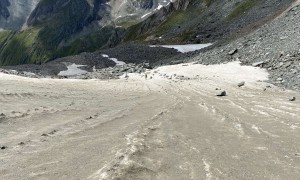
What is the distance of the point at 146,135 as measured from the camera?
46.3 ft

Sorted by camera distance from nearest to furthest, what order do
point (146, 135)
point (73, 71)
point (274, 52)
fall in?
point (146, 135) < point (274, 52) < point (73, 71)

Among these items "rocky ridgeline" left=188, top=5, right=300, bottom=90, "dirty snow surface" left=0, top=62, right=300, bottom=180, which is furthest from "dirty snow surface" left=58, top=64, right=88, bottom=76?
"dirty snow surface" left=0, top=62, right=300, bottom=180

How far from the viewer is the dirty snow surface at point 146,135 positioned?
1030cm

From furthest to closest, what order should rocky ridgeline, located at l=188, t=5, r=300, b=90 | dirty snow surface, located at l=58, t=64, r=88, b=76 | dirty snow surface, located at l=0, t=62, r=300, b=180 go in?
dirty snow surface, located at l=58, t=64, r=88, b=76 → rocky ridgeline, located at l=188, t=5, r=300, b=90 → dirty snow surface, located at l=0, t=62, r=300, b=180

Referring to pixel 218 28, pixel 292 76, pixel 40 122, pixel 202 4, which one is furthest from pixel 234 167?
pixel 202 4

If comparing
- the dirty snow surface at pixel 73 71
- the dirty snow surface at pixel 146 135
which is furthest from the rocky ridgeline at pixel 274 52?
the dirty snow surface at pixel 73 71

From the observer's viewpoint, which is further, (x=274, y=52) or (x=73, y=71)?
(x=73, y=71)

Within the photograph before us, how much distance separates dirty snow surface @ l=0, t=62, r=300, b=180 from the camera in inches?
406

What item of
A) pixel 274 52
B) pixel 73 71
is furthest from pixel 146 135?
pixel 73 71

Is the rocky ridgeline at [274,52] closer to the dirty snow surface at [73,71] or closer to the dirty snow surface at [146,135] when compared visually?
the dirty snow surface at [146,135]

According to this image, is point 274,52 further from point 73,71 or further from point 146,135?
point 146,135

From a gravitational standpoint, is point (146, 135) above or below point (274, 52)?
below

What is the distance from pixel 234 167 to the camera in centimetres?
1086

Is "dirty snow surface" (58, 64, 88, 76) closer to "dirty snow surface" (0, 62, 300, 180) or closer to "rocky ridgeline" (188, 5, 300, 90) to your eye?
"rocky ridgeline" (188, 5, 300, 90)
